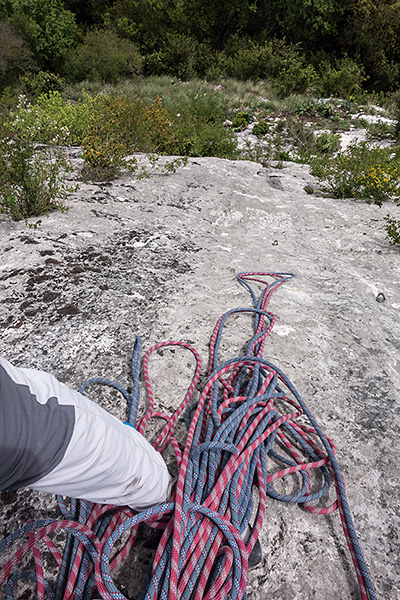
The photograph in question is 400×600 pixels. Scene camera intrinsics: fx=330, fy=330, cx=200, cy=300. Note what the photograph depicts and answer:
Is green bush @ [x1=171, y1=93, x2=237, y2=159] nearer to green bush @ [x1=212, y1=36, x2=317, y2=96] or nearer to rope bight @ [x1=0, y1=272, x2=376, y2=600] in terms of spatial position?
rope bight @ [x1=0, y1=272, x2=376, y2=600]

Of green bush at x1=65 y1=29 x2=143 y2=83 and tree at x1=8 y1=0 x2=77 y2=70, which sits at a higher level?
tree at x1=8 y1=0 x2=77 y2=70

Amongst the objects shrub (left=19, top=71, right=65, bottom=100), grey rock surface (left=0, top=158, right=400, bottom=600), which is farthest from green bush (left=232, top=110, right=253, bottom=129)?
shrub (left=19, top=71, right=65, bottom=100)

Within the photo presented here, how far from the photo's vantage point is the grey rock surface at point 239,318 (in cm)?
128

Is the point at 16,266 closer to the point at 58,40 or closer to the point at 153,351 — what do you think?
the point at 153,351

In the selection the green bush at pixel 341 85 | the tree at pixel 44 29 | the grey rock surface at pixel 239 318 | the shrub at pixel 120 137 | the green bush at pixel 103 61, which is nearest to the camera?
the grey rock surface at pixel 239 318

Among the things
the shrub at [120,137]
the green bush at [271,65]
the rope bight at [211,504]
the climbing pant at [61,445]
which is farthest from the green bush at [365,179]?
the green bush at [271,65]

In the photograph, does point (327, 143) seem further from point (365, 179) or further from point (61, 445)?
point (61, 445)

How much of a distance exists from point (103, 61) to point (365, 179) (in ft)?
58.6

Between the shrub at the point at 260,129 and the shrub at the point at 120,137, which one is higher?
the shrub at the point at 120,137

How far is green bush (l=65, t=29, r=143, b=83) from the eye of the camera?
17391 mm

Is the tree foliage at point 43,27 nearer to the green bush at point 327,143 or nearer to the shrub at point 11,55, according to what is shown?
the shrub at point 11,55

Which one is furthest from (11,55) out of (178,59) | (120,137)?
(120,137)

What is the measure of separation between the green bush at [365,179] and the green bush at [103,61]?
51.3ft

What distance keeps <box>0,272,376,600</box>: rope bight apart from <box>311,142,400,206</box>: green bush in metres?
4.71
